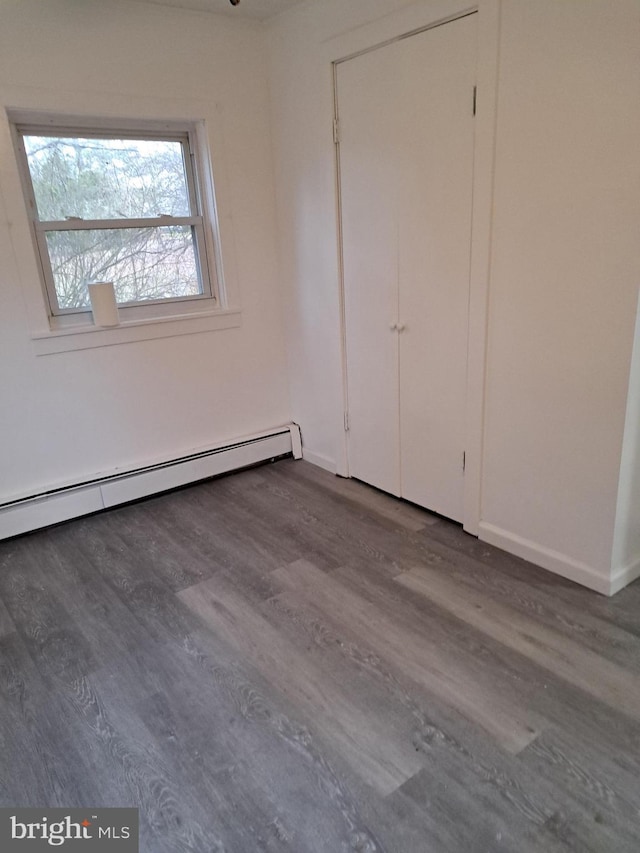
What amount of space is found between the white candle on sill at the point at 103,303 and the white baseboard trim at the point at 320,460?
142 cm

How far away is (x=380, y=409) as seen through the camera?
10.3 feet

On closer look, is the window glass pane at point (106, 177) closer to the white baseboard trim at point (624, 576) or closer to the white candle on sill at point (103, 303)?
the white candle on sill at point (103, 303)

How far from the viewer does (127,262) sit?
3168 mm

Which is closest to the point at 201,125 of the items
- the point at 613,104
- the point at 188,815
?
the point at 613,104

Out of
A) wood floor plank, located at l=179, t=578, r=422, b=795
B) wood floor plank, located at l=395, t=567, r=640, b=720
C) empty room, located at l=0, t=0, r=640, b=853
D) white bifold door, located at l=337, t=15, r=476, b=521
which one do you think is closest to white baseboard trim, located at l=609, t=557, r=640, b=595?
empty room, located at l=0, t=0, r=640, b=853

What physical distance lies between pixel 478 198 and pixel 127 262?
1.85 meters

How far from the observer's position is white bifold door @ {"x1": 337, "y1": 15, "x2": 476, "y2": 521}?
243cm

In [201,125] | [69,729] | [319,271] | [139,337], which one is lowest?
[69,729]

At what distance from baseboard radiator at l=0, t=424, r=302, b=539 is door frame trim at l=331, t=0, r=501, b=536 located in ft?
4.70

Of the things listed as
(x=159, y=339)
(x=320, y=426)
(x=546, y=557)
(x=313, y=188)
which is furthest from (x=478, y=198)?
(x=159, y=339)

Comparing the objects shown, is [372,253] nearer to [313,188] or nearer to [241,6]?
[313,188]

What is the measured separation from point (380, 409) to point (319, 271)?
852 mm

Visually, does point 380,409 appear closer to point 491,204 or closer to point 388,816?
point 491,204

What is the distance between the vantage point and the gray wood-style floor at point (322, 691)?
148 cm
